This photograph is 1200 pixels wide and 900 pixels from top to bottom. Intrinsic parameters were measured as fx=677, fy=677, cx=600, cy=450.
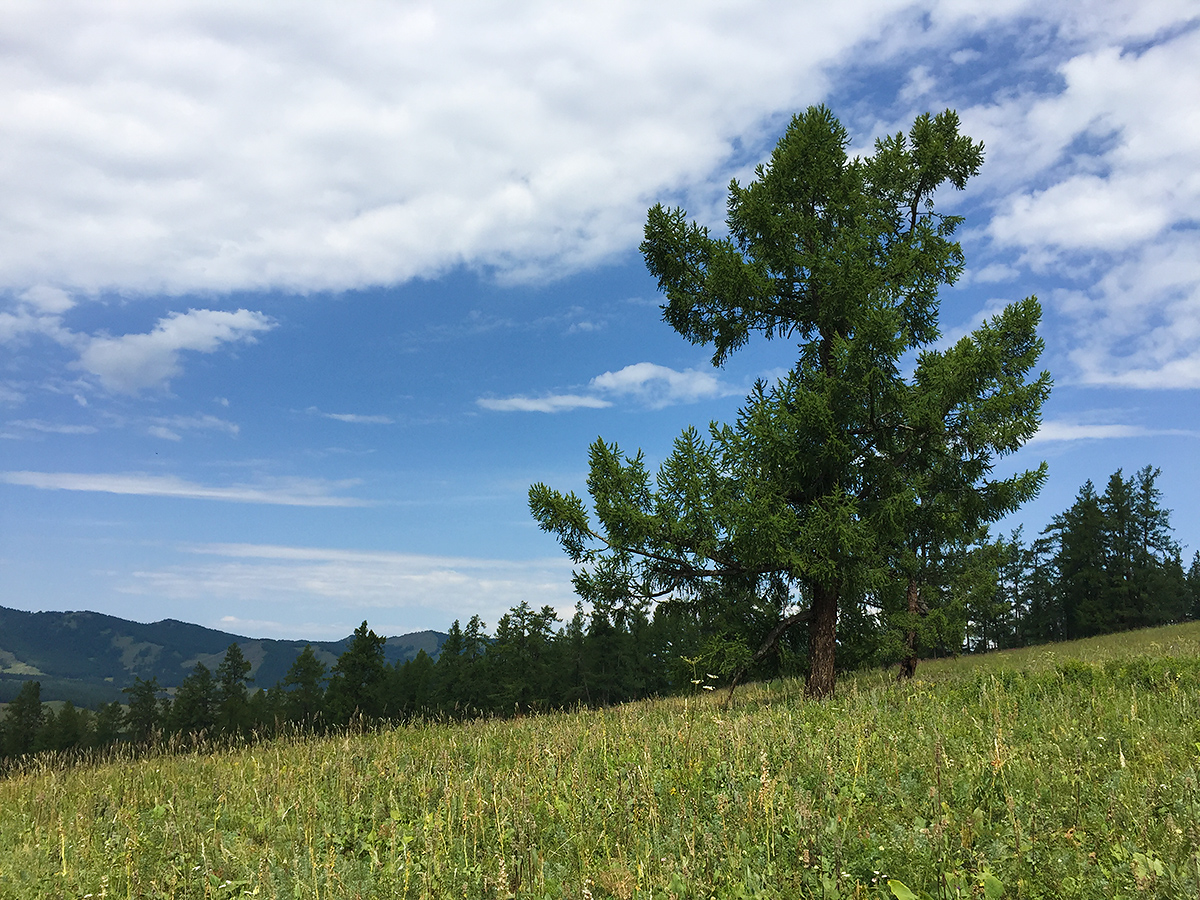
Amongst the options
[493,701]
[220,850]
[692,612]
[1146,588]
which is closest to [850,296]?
[692,612]

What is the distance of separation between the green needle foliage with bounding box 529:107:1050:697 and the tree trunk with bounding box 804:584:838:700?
0.09ft

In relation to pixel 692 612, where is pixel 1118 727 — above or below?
below

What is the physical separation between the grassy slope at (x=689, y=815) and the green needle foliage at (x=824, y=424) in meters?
3.49

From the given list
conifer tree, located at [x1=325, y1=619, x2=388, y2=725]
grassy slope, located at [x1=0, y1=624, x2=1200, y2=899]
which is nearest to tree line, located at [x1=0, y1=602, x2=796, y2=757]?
conifer tree, located at [x1=325, y1=619, x2=388, y2=725]

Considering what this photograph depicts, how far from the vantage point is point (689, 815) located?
5.16 m

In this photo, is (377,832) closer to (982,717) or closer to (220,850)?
(220,850)

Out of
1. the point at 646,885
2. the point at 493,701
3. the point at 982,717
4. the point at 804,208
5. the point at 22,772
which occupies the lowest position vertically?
the point at 493,701

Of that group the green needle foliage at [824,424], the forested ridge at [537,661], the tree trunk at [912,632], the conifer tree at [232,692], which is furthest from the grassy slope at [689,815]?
the conifer tree at [232,692]

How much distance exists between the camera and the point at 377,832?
5.60 m

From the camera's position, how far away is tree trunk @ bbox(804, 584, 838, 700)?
12.5 metres

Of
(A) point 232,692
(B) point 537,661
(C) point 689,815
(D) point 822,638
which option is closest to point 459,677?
(B) point 537,661

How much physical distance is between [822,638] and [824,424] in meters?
4.12

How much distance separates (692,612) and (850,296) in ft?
21.5

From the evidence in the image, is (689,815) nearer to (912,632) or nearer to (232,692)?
(912,632)
